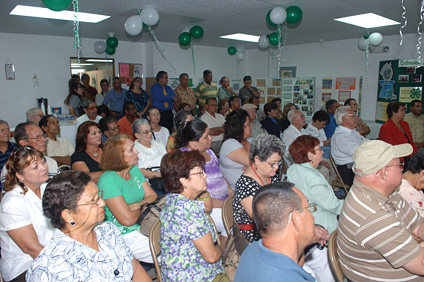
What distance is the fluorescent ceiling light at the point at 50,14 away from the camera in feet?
16.4

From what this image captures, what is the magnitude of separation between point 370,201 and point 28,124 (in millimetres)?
3009

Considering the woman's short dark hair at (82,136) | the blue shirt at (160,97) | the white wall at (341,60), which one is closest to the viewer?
the woman's short dark hair at (82,136)

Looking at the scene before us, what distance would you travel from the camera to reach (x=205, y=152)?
301 centimetres

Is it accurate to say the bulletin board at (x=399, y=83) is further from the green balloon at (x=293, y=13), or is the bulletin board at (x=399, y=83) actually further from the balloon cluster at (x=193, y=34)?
the balloon cluster at (x=193, y=34)

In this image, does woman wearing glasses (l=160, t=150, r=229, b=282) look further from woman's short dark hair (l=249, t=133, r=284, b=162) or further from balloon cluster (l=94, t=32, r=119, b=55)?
balloon cluster (l=94, t=32, r=119, b=55)

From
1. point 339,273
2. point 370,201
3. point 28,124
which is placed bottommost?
Answer: point 339,273

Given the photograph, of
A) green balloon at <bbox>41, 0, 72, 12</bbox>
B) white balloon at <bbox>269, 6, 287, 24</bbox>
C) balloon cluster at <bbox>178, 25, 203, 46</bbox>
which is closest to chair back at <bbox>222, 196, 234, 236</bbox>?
green balloon at <bbox>41, 0, 72, 12</bbox>

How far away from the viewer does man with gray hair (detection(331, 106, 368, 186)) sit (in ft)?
13.0

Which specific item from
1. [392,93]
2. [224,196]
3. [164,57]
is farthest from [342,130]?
[164,57]

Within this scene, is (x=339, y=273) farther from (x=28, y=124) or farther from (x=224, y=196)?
(x=28, y=124)

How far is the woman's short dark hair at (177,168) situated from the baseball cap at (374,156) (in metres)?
0.92

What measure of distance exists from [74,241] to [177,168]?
67cm

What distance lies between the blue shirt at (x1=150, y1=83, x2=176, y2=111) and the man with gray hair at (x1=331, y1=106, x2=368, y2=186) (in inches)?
142

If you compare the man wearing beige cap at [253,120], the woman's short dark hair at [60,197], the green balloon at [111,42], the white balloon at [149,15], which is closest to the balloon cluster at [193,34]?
the white balloon at [149,15]
